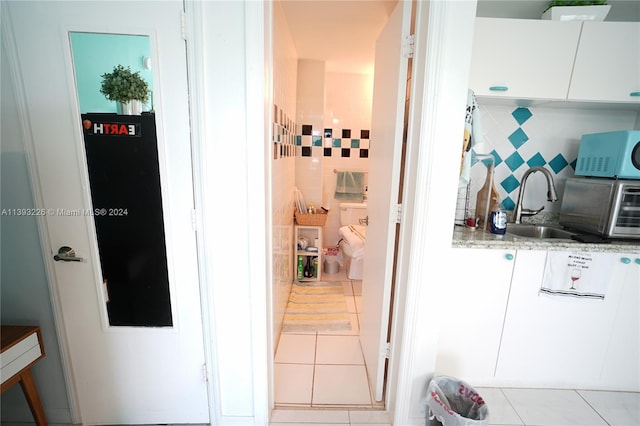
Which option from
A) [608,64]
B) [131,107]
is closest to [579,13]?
[608,64]

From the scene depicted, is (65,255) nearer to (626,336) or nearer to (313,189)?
(313,189)

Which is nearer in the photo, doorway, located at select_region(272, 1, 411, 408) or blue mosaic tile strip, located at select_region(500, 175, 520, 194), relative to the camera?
doorway, located at select_region(272, 1, 411, 408)

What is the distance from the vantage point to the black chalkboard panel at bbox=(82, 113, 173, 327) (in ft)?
3.56

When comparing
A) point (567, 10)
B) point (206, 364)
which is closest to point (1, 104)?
point (206, 364)

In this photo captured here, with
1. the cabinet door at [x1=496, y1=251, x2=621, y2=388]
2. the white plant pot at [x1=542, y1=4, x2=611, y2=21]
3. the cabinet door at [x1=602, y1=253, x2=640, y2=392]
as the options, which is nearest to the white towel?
the cabinet door at [x1=496, y1=251, x2=621, y2=388]

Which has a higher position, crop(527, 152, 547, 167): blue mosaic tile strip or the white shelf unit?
crop(527, 152, 547, 167): blue mosaic tile strip

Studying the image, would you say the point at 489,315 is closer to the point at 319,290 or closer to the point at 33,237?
the point at 319,290

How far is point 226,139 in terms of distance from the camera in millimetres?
1078

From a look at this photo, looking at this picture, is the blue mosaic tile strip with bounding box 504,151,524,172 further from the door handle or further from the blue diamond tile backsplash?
the door handle

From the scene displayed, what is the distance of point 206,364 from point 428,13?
1.80 meters

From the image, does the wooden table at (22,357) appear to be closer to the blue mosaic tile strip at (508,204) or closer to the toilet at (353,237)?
the toilet at (353,237)

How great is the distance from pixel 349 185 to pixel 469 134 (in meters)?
2.02

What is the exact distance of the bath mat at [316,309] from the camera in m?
2.13

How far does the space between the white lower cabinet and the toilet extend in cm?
123
